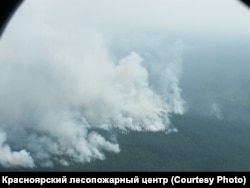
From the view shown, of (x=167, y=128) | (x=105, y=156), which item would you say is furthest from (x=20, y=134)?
(x=167, y=128)

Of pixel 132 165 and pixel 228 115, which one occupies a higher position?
pixel 228 115

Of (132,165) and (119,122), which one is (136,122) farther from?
(132,165)

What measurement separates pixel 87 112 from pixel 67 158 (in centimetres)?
1741

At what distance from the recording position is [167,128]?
251 feet

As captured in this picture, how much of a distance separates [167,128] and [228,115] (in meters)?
17.4

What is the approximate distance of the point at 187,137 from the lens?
234 ft

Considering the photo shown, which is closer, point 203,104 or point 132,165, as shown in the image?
point 132,165

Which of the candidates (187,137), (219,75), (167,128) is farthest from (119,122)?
(219,75)
